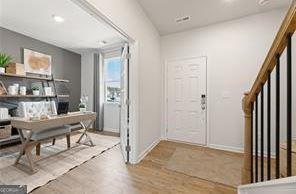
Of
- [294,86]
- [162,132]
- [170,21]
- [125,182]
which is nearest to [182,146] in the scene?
[162,132]

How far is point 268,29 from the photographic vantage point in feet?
9.75

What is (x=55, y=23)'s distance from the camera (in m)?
3.37

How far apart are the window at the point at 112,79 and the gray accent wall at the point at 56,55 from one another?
1054 millimetres

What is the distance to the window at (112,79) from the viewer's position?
16.4 ft

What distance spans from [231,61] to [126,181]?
2914mm

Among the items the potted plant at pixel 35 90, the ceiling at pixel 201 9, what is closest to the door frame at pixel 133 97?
the ceiling at pixel 201 9

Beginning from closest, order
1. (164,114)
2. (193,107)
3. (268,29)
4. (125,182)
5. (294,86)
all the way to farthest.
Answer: (125,182) < (294,86) < (268,29) < (193,107) < (164,114)

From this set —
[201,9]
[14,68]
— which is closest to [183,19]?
[201,9]

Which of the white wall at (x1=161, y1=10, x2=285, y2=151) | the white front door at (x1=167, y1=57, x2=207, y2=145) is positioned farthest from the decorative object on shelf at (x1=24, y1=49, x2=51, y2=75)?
the white wall at (x1=161, y1=10, x2=285, y2=151)

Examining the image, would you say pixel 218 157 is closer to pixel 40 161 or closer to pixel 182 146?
pixel 182 146

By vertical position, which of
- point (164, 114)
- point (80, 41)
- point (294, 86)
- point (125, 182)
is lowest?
point (125, 182)

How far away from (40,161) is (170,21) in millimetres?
3497

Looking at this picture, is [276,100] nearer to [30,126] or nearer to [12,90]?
[30,126]

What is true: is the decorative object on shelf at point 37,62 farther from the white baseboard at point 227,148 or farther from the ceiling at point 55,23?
the white baseboard at point 227,148
